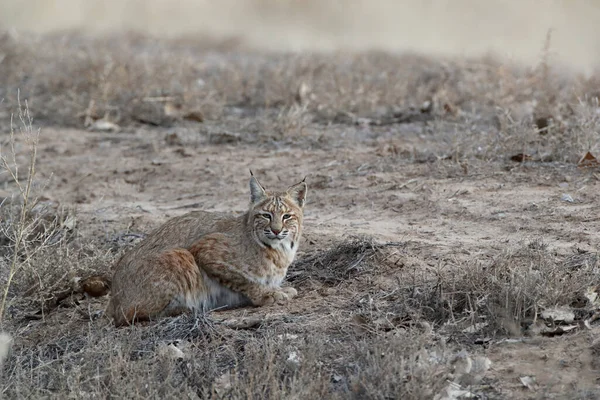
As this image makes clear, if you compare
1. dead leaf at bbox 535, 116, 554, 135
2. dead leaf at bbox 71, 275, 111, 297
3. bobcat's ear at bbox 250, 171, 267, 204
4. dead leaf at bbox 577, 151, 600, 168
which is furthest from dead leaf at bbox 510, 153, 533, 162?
dead leaf at bbox 71, 275, 111, 297

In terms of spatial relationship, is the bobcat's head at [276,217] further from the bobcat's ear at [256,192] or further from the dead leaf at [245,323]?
the dead leaf at [245,323]

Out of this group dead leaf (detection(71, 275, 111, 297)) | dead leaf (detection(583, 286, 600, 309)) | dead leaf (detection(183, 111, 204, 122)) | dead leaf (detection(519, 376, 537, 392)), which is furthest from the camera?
dead leaf (detection(183, 111, 204, 122))

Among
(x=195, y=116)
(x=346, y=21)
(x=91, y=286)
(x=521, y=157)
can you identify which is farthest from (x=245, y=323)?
(x=346, y=21)

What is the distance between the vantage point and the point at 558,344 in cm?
541

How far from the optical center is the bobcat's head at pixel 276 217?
6.73 meters

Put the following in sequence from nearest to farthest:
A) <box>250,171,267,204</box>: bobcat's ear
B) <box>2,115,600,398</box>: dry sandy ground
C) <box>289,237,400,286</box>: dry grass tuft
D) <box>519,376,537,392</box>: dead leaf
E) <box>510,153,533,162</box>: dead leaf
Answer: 1. <box>519,376,537,392</box>: dead leaf
2. <box>2,115,600,398</box>: dry sandy ground
3. <box>250,171,267,204</box>: bobcat's ear
4. <box>289,237,400,286</box>: dry grass tuft
5. <box>510,153,533,162</box>: dead leaf

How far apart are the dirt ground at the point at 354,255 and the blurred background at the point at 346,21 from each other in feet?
27.6

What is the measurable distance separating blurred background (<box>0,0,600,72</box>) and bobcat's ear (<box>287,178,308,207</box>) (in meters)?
12.4

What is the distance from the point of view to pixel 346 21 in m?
26.5

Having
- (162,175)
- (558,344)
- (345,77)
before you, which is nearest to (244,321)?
(558,344)

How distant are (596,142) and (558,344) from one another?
4.34 metres

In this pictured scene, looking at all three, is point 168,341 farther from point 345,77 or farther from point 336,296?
point 345,77

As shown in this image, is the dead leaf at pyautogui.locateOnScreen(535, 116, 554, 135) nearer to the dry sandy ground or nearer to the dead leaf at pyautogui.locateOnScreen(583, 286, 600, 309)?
the dry sandy ground

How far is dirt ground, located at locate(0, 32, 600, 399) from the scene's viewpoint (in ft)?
17.0
